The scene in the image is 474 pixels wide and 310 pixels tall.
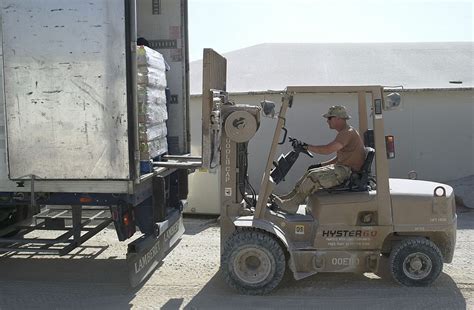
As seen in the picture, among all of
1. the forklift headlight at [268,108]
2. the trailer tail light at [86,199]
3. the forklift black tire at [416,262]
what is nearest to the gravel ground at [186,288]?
the forklift black tire at [416,262]

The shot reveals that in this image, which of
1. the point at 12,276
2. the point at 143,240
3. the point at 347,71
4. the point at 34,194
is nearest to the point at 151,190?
the point at 143,240

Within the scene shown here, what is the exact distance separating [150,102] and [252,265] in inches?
78.5

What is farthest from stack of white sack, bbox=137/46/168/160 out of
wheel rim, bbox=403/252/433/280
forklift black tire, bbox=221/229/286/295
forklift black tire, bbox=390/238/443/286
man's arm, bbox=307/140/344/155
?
wheel rim, bbox=403/252/433/280

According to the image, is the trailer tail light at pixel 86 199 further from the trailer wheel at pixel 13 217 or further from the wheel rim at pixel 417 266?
the wheel rim at pixel 417 266

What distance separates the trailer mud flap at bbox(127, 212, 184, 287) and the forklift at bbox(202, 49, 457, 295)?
768 millimetres

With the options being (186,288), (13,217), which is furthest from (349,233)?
(13,217)

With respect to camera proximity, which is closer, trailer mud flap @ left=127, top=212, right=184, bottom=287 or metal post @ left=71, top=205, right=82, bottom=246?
trailer mud flap @ left=127, top=212, right=184, bottom=287

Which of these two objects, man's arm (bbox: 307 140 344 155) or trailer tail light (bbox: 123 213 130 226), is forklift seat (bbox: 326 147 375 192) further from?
trailer tail light (bbox: 123 213 130 226)

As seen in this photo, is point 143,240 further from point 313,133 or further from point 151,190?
point 313,133

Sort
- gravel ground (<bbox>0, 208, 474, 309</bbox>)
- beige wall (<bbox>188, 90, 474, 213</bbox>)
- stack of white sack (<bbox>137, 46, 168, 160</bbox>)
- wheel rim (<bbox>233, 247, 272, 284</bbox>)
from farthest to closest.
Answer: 1. beige wall (<bbox>188, 90, 474, 213</bbox>)
2. wheel rim (<bbox>233, 247, 272, 284</bbox>)
3. gravel ground (<bbox>0, 208, 474, 309</bbox>)
4. stack of white sack (<bbox>137, 46, 168, 160</bbox>)

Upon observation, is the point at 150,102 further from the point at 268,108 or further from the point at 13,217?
the point at 13,217

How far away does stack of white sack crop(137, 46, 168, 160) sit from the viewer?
5000mm

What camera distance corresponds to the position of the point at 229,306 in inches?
197

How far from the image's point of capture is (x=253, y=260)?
5.31 meters
